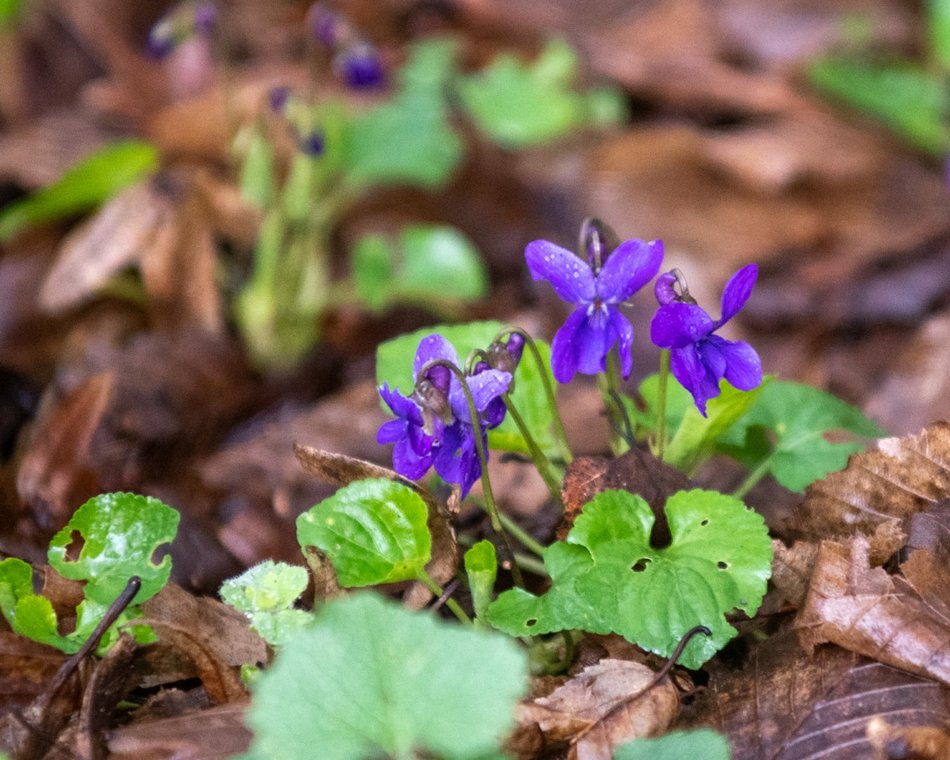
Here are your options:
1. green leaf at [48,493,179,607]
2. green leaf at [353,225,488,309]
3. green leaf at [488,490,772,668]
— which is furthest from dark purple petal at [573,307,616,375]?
green leaf at [353,225,488,309]

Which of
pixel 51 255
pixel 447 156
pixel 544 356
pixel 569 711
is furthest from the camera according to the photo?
pixel 447 156

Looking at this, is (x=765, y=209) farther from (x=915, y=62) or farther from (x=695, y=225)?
(x=915, y=62)

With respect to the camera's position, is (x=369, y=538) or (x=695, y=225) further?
(x=695, y=225)

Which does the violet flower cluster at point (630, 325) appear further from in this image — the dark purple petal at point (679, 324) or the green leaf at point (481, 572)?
the green leaf at point (481, 572)

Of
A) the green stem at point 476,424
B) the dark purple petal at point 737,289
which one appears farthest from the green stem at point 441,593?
the dark purple petal at point 737,289

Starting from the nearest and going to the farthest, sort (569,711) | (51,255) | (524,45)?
(569,711) < (51,255) < (524,45)

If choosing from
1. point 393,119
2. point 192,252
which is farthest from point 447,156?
point 192,252

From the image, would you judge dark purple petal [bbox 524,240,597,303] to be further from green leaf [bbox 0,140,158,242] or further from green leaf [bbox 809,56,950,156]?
green leaf [bbox 809,56,950,156]
